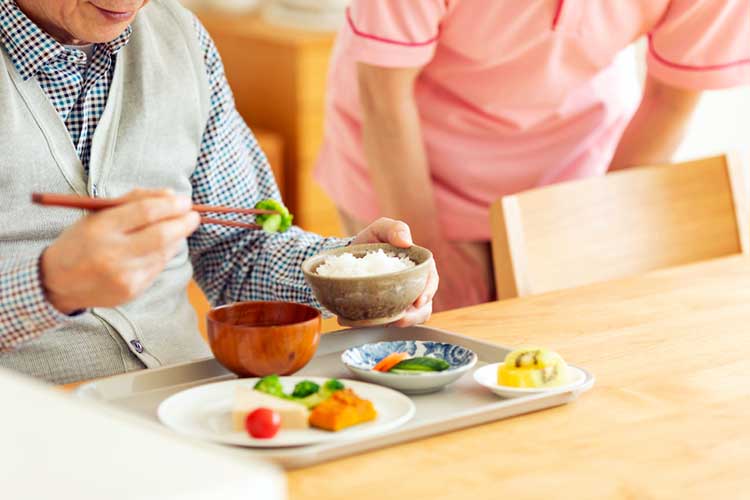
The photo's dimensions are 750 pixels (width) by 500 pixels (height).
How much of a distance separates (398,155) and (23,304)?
3.26 ft

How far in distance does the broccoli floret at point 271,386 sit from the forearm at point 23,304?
205mm

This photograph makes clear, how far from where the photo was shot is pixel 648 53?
2.08 metres

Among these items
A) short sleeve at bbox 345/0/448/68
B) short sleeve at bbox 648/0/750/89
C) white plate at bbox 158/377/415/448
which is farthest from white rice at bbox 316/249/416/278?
short sleeve at bbox 648/0/750/89

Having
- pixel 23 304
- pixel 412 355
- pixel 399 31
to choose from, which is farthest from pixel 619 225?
pixel 23 304

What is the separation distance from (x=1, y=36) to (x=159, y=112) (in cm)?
22

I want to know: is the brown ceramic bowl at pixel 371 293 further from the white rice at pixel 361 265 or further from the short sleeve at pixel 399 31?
the short sleeve at pixel 399 31

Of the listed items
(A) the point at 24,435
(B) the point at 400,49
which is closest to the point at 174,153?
(B) the point at 400,49

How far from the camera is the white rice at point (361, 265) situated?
1238 mm

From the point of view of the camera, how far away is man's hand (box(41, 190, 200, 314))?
1017 millimetres

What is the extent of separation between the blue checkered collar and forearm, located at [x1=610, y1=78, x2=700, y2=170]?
1.14 m

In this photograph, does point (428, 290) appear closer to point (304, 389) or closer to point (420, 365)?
point (420, 365)

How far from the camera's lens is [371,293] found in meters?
1.21

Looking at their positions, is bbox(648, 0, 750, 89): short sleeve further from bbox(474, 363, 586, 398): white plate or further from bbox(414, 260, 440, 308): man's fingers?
bbox(474, 363, 586, 398): white plate

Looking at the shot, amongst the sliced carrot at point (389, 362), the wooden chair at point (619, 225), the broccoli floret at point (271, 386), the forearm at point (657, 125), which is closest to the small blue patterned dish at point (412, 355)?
the sliced carrot at point (389, 362)
